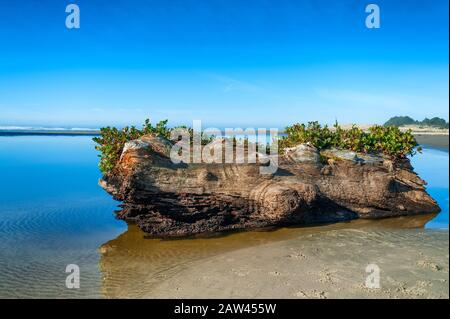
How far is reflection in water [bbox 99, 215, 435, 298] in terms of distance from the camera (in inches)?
360

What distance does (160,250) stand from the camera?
11312 millimetres

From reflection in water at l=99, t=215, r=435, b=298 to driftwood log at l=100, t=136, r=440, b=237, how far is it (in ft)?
1.69

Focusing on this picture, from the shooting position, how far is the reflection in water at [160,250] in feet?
30.0

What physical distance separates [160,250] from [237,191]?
3377 millimetres

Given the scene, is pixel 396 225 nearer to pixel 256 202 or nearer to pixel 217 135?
pixel 256 202

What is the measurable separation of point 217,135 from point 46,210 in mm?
8079

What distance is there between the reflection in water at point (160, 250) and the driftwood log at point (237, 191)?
20.3 inches

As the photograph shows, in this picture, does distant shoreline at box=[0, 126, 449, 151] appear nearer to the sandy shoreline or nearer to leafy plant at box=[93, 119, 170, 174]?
the sandy shoreline

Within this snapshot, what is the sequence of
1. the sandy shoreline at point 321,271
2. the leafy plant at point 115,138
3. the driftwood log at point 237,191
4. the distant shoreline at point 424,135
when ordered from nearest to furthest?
the sandy shoreline at point 321,271, the driftwood log at point 237,191, the leafy plant at point 115,138, the distant shoreline at point 424,135

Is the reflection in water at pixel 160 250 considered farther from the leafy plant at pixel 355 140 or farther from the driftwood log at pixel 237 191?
the leafy plant at pixel 355 140

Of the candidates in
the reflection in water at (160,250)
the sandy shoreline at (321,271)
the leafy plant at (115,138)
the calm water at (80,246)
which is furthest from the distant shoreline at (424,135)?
the leafy plant at (115,138)

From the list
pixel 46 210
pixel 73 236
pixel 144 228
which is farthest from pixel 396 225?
pixel 46 210

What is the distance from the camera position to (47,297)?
28.2ft

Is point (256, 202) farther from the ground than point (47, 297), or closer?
farther from the ground
